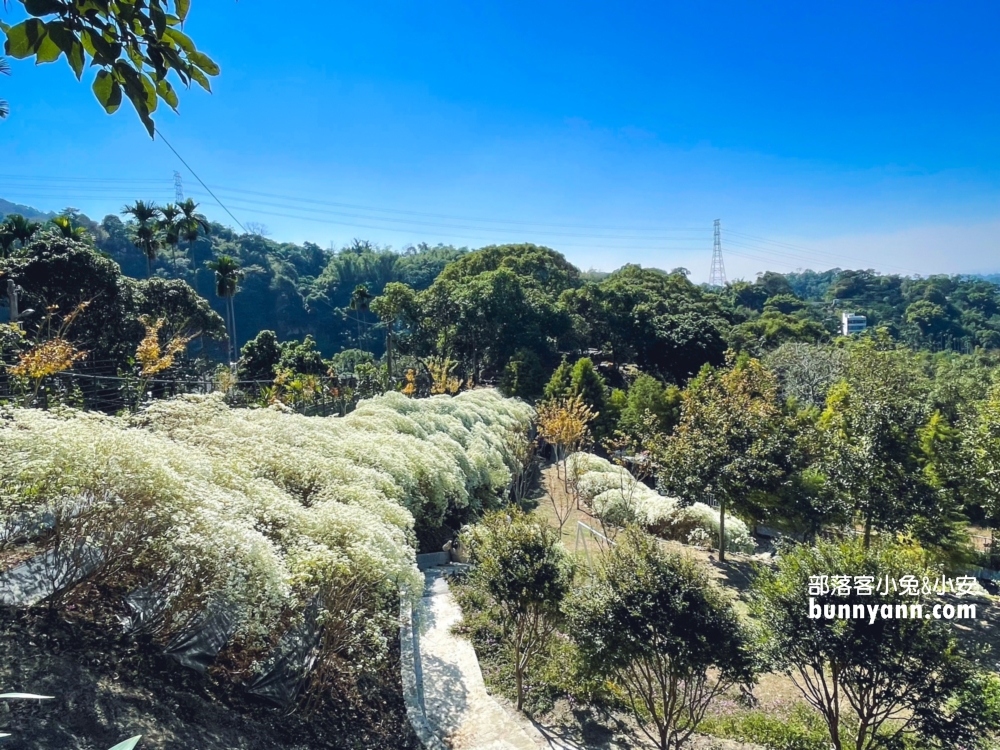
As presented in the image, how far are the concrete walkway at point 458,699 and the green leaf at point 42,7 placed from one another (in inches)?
256

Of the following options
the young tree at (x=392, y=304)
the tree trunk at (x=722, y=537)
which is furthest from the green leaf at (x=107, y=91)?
the young tree at (x=392, y=304)

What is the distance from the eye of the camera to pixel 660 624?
213 inches

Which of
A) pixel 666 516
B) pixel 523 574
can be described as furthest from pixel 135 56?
pixel 666 516

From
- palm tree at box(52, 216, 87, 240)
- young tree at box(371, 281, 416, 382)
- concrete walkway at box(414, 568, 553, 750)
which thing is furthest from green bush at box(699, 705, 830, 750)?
young tree at box(371, 281, 416, 382)

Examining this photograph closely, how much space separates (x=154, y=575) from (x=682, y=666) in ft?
16.7

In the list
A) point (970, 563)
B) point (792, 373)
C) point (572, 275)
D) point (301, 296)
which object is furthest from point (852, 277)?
point (970, 563)

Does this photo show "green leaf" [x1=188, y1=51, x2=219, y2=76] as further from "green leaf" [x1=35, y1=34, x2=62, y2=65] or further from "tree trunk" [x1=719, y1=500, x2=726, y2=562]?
"tree trunk" [x1=719, y1=500, x2=726, y2=562]

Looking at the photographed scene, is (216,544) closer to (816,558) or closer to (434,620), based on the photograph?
(434,620)

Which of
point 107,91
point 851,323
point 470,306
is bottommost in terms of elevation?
point 107,91

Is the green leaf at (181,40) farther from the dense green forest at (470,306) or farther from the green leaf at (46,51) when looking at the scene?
the dense green forest at (470,306)

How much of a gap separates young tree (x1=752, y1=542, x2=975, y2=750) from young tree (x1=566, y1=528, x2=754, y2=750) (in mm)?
538

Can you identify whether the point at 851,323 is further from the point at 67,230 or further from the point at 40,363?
the point at 40,363

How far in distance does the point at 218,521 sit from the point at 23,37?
12.8 ft

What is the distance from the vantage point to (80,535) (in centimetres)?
447
